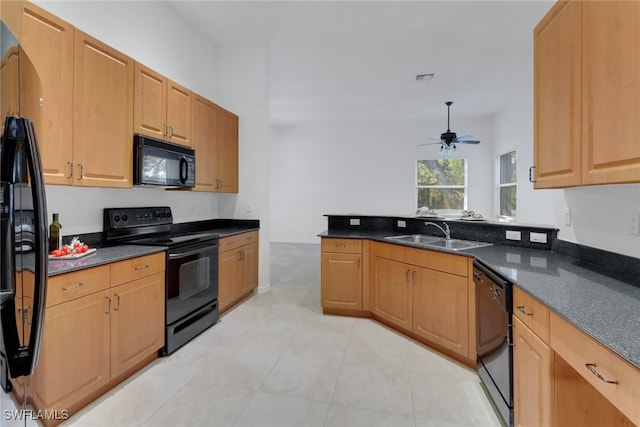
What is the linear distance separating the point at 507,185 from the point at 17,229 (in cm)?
752

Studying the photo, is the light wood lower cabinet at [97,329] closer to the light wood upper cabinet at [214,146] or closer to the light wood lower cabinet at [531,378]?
the light wood upper cabinet at [214,146]

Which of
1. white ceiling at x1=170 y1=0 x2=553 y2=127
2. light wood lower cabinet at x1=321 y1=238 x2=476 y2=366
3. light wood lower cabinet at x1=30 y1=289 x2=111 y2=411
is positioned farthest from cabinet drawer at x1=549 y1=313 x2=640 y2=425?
white ceiling at x1=170 y1=0 x2=553 y2=127

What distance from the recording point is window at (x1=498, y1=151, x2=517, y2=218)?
6.20 m

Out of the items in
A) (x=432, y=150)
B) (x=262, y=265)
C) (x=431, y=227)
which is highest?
(x=432, y=150)

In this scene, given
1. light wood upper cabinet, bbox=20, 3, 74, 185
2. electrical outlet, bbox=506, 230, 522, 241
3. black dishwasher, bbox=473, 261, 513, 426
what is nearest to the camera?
black dishwasher, bbox=473, 261, 513, 426

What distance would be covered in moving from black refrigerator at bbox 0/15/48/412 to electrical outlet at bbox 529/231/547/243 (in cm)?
284

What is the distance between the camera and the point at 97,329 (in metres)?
1.81

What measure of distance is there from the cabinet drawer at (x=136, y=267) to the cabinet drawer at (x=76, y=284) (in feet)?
0.22

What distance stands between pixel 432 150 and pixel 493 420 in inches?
263

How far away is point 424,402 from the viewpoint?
185 centimetres

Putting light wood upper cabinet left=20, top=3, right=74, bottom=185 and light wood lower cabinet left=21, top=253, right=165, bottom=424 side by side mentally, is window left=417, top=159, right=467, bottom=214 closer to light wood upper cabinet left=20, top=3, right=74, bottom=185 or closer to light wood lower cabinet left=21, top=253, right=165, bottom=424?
light wood lower cabinet left=21, top=253, right=165, bottom=424

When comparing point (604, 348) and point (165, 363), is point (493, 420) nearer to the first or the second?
point (604, 348)

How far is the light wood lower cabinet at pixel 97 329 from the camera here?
156cm

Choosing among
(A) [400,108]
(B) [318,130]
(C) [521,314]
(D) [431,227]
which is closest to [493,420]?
(C) [521,314]
